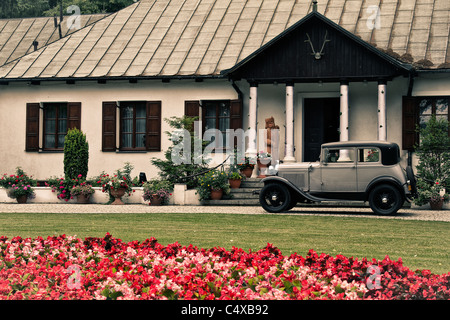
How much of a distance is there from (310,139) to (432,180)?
4.80 meters

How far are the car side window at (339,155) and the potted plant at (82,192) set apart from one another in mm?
7206

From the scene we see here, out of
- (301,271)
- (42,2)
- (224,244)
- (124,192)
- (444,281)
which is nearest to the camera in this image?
(444,281)

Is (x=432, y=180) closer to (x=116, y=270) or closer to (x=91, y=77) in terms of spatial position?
(x=91, y=77)

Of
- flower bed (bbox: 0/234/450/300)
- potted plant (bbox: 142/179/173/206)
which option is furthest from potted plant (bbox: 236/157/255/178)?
flower bed (bbox: 0/234/450/300)

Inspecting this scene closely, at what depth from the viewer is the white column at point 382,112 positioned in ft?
62.4

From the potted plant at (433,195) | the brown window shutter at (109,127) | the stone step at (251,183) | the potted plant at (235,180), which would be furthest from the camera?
the brown window shutter at (109,127)

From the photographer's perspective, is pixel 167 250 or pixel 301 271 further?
pixel 167 250

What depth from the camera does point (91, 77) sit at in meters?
21.7

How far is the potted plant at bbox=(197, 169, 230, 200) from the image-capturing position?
18222 mm

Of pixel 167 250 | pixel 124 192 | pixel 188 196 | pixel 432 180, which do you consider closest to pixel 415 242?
pixel 167 250

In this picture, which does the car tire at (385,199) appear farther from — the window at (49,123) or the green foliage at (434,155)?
the window at (49,123)

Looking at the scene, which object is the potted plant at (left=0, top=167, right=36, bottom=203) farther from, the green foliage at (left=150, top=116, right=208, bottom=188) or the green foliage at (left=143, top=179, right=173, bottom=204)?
the green foliage at (left=150, top=116, right=208, bottom=188)

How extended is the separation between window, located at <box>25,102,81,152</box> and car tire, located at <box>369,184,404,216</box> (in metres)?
11.0

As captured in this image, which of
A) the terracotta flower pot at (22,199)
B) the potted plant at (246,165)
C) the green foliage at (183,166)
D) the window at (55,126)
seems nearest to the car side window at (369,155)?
the potted plant at (246,165)
